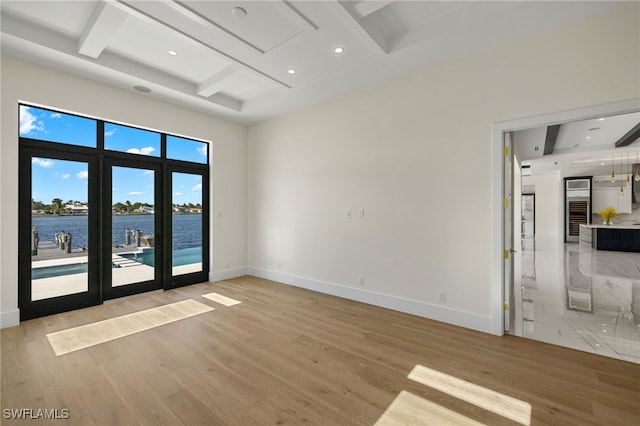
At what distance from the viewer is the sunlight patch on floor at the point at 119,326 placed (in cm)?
300

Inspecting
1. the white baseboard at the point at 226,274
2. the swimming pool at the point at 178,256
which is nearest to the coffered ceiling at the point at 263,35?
the swimming pool at the point at 178,256

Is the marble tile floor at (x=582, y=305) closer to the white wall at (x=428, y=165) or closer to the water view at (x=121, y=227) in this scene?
the white wall at (x=428, y=165)

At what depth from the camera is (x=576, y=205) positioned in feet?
39.9

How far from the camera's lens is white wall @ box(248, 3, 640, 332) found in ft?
9.32

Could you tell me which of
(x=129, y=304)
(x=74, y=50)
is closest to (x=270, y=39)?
(x=74, y=50)

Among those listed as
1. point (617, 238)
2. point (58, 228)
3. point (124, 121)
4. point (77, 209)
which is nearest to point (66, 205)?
point (77, 209)

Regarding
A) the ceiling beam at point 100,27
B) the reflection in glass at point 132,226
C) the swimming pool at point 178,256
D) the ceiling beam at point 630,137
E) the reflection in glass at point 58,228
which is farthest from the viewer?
the ceiling beam at point 630,137

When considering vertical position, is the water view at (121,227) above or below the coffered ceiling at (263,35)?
below

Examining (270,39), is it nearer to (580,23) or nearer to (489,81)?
(489,81)

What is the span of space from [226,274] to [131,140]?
10.0ft

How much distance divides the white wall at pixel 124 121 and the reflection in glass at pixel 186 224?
0.96 ft

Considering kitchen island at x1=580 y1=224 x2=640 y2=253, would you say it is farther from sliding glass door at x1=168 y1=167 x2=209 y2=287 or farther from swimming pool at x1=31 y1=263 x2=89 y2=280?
swimming pool at x1=31 y1=263 x2=89 y2=280

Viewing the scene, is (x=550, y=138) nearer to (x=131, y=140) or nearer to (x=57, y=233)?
(x=131, y=140)

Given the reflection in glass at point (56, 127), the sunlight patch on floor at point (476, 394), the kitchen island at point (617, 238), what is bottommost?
the sunlight patch on floor at point (476, 394)
